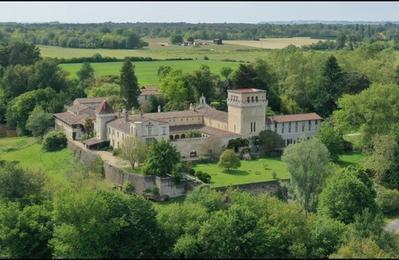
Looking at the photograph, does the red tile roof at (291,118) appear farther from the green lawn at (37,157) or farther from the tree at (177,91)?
the green lawn at (37,157)

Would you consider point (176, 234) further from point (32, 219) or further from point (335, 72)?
point (335, 72)

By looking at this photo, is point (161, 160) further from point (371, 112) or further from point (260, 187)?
point (371, 112)

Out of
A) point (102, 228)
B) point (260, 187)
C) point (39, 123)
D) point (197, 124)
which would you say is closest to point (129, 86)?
point (39, 123)

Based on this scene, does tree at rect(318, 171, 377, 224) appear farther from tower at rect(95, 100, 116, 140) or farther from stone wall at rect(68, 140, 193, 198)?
tower at rect(95, 100, 116, 140)

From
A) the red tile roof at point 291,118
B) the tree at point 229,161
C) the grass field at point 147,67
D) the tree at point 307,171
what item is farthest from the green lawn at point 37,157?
the grass field at point 147,67

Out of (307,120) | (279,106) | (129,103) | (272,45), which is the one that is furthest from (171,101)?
(272,45)

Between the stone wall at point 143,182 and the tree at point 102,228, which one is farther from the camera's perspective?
the stone wall at point 143,182
